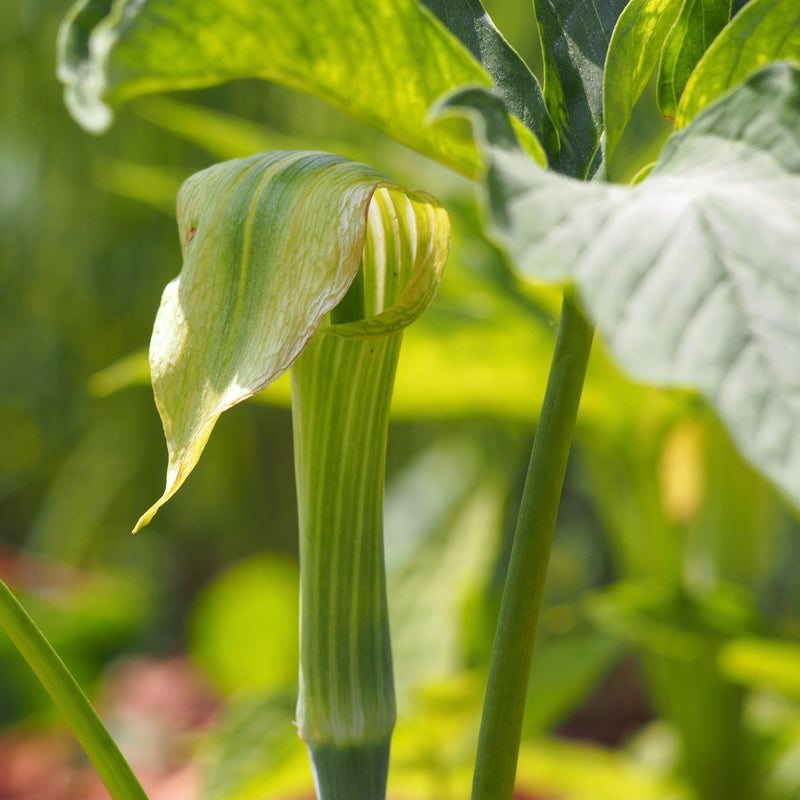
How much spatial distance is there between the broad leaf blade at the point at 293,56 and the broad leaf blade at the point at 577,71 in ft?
0.09

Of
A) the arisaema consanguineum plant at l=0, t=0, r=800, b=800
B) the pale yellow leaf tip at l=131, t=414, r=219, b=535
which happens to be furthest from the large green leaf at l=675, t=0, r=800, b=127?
the pale yellow leaf tip at l=131, t=414, r=219, b=535

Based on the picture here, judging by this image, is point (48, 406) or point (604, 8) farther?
point (48, 406)

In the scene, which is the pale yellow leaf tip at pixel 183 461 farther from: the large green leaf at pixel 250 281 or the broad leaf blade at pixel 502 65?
the broad leaf blade at pixel 502 65

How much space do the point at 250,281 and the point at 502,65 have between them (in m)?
0.09

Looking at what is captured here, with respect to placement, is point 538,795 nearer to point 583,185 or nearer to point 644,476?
point 644,476

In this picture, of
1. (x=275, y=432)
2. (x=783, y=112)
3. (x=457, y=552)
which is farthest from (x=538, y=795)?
(x=783, y=112)

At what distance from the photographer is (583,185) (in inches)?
6.6

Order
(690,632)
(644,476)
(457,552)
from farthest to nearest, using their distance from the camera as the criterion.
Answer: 1. (457,552)
2. (644,476)
3. (690,632)

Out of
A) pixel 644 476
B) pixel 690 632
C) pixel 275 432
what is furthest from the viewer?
pixel 275 432

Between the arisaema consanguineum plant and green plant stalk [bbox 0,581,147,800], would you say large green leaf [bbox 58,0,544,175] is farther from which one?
green plant stalk [bbox 0,581,147,800]

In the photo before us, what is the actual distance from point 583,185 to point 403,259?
8 cm

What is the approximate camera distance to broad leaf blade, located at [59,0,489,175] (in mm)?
209

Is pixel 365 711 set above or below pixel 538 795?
above

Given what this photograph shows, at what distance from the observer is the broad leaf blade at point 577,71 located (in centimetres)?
23
